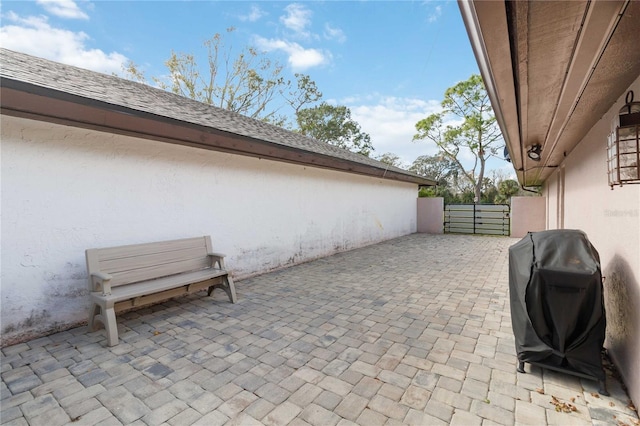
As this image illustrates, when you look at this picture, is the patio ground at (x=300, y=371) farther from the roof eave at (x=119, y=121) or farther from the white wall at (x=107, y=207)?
the roof eave at (x=119, y=121)

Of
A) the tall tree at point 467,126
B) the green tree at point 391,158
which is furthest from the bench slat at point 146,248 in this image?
the green tree at point 391,158

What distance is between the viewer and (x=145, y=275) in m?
3.82

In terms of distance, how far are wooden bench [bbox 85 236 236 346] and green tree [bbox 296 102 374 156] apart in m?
21.3

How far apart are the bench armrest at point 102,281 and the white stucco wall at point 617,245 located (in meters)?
4.69

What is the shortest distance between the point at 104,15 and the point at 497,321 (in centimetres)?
1194

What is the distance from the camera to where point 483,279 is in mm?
5555

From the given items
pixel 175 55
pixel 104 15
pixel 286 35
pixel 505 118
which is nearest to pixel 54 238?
pixel 505 118

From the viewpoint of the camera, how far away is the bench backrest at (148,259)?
350 cm

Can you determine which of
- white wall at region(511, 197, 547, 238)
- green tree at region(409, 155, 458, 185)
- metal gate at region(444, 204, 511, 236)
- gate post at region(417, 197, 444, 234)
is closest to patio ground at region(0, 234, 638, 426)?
white wall at region(511, 197, 547, 238)

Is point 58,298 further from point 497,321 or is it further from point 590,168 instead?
point 590,168

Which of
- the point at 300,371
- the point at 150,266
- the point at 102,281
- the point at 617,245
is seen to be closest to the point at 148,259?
the point at 150,266

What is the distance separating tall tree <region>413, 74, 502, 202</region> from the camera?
19.3 m

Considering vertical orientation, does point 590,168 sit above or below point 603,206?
above

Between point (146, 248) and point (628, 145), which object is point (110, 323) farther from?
point (628, 145)
